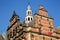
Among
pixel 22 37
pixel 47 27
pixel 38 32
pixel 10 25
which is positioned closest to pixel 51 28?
pixel 47 27

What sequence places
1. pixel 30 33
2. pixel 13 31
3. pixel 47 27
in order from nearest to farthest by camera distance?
pixel 30 33 → pixel 47 27 → pixel 13 31

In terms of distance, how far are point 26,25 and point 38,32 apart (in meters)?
2.65

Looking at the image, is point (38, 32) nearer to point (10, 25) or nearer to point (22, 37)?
point (22, 37)

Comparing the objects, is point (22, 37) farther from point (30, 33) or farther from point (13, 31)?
point (13, 31)

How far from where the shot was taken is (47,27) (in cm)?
4184

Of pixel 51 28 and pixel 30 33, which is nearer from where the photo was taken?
pixel 30 33

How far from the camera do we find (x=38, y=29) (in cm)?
4053

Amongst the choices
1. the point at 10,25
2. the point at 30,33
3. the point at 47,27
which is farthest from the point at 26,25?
the point at 10,25

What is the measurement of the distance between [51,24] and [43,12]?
2943 millimetres

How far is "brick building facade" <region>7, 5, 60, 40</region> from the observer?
39575 mm

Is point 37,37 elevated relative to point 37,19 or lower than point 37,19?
lower

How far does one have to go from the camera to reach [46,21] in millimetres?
42344

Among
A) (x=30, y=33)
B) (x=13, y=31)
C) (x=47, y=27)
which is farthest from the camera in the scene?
(x=13, y=31)

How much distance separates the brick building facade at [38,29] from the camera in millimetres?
39575
